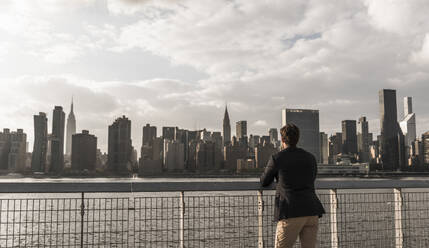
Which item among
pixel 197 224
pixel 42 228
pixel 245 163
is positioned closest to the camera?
pixel 197 224

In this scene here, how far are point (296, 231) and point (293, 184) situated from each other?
0.46m

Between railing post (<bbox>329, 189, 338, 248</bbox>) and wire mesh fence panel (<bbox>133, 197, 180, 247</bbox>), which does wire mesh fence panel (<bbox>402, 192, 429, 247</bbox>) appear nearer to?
railing post (<bbox>329, 189, 338, 248</bbox>)

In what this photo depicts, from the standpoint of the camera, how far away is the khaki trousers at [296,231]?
3795 millimetres

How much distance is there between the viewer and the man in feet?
12.4

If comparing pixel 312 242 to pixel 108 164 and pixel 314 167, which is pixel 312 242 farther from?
pixel 108 164

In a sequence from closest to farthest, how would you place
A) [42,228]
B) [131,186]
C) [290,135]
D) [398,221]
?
[290,135], [131,186], [398,221], [42,228]

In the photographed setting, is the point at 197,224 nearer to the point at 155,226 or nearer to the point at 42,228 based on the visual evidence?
the point at 155,226

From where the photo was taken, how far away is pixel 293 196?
379 cm

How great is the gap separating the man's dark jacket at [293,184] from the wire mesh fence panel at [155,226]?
4.77ft

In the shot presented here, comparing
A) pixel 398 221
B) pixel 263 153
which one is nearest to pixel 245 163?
pixel 263 153

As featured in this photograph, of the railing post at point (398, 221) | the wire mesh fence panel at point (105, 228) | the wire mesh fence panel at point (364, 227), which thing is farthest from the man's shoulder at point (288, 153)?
the railing post at point (398, 221)

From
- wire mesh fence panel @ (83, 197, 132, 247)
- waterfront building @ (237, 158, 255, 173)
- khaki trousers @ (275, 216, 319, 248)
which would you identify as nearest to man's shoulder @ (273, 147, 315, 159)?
khaki trousers @ (275, 216, 319, 248)

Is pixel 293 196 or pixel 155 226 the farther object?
pixel 155 226

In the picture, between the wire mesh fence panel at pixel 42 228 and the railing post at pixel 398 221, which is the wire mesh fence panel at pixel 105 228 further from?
the railing post at pixel 398 221
